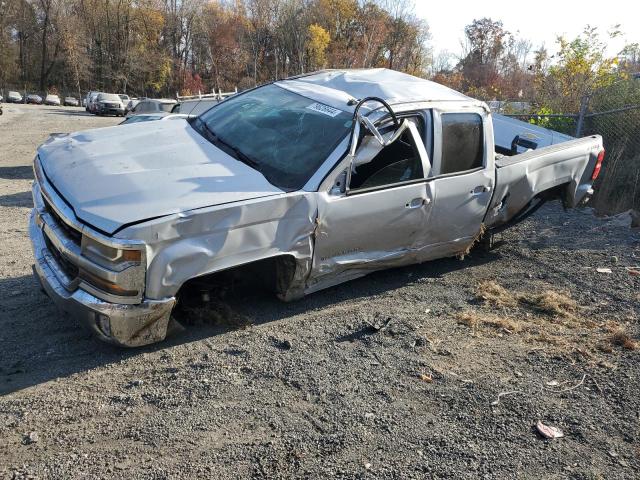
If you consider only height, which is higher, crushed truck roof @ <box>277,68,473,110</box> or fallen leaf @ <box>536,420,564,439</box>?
crushed truck roof @ <box>277,68,473,110</box>

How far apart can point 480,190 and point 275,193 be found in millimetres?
2225

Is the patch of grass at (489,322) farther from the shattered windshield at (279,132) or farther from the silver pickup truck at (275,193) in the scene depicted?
the shattered windshield at (279,132)

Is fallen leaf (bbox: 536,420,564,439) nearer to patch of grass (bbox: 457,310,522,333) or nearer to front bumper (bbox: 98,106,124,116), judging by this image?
patch of grass (bbox: 457,310,522,333)

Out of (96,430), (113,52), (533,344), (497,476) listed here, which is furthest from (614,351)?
(113,52)

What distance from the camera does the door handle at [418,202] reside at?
4.50 meters

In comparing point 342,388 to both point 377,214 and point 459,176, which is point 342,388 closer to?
point 377,214

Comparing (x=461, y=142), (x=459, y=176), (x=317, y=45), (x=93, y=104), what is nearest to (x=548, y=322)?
(x=459, y=176)

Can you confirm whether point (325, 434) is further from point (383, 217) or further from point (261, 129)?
point (261, 129)

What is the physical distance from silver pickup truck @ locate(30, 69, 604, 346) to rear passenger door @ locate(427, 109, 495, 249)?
1 centimetres

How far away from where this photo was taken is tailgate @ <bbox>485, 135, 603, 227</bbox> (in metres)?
5.29

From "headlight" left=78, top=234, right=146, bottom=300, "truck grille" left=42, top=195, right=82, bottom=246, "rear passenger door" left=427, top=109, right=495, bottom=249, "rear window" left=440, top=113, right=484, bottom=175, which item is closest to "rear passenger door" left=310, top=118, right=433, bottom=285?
"rear passenger door" left=427, top=109, right=495, bottom=249

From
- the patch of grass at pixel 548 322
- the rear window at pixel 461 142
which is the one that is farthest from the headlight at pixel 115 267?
the rear window at pixel 461 142

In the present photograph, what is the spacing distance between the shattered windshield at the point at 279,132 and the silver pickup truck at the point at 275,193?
0.05 ft

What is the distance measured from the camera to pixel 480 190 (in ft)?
16.5
